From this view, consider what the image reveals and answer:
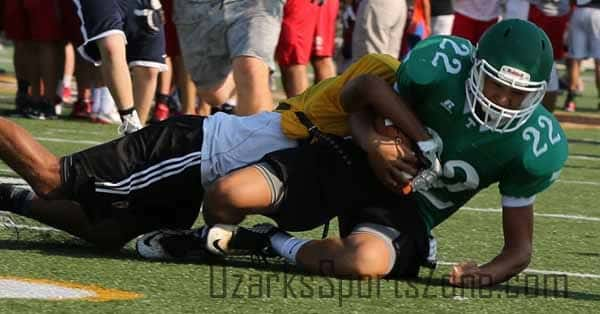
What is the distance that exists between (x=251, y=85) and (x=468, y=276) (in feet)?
8.70

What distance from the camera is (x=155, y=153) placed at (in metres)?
4.72

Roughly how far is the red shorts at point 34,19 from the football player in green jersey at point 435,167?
19.1 feet

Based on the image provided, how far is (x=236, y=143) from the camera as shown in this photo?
4777mm

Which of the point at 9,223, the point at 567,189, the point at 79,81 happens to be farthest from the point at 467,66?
the point at 79,81

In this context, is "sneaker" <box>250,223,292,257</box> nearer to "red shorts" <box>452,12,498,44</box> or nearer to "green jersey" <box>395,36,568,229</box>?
"green jersey" <box>395,36,568,229</box>

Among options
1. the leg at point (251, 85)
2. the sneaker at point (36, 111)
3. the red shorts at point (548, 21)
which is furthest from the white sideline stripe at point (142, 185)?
the red shorts at point (548, 21)

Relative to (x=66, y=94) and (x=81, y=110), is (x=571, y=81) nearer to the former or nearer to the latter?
(x=66, y=94)

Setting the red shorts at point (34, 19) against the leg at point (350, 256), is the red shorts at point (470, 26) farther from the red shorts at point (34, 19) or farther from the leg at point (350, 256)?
the leg at point (350, 256)

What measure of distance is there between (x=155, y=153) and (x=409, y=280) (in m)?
0.94

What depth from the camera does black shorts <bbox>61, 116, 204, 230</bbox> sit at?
4.69 m

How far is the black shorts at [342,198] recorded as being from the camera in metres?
4.50

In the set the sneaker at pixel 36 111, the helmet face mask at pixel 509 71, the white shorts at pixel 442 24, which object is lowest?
the sneaker at pixel 36 111

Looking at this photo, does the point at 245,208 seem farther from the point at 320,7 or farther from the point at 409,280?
the point at 320,7

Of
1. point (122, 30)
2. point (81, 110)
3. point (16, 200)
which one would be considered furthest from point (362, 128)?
point (81, 110)
